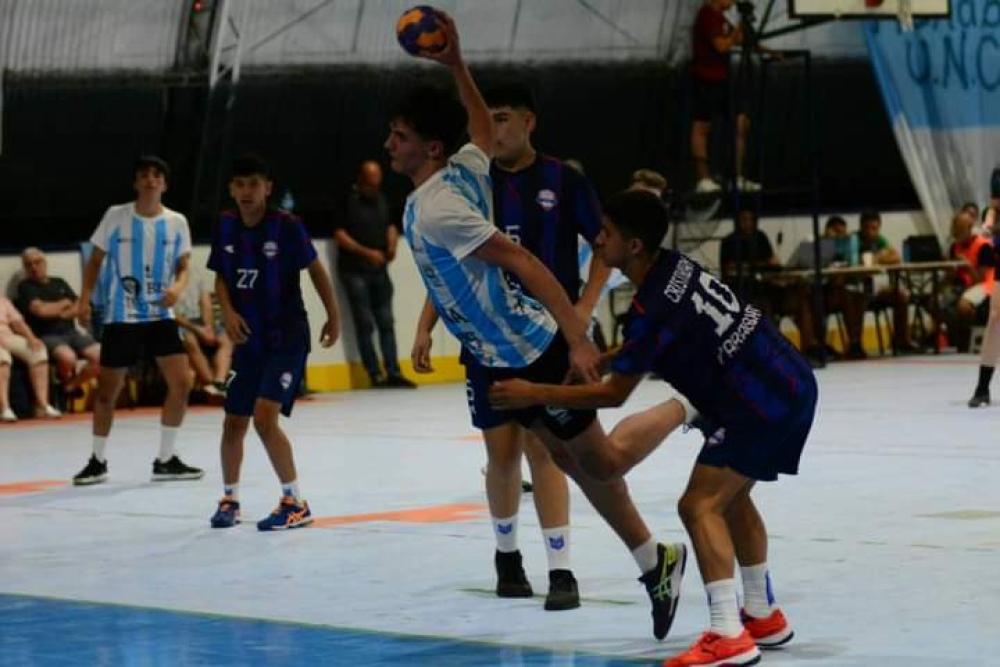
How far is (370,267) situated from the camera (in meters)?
21.6

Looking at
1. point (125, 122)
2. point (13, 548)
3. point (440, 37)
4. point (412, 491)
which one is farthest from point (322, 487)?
point (125, 122)

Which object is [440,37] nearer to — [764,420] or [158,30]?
[764,420]

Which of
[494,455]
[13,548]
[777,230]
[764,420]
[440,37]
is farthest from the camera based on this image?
[777,230]

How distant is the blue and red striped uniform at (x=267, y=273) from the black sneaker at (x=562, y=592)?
311cm

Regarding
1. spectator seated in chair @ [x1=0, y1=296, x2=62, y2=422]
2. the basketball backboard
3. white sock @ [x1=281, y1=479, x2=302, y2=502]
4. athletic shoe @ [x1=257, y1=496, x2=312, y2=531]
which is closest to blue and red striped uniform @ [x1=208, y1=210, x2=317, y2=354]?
white sock @ [x1=281, y1=479, x2=302, y2=502]

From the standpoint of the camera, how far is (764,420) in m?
6.63

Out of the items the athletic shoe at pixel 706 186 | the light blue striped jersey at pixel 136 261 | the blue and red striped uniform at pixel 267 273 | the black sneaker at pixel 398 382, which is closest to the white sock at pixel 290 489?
the blue and red striped uniform at pixel 267 273

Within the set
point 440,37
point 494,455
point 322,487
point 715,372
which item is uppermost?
point 440,37

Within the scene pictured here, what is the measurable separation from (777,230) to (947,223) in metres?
2.35

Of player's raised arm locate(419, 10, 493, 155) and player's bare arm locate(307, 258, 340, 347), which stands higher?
player's raised arm locate(419, 10, 493, 155)

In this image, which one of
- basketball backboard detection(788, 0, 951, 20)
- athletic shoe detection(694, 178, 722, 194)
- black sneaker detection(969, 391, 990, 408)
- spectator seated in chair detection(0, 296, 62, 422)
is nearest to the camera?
black sneaker detection(969, 391, 990, 408)

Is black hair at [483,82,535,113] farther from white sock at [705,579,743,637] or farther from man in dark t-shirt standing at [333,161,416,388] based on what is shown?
man in dark t-shirt standing at [333,161,416,388]

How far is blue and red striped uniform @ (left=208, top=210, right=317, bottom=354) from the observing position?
34.9 ft

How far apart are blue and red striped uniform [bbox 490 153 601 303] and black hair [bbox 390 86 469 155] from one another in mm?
981
